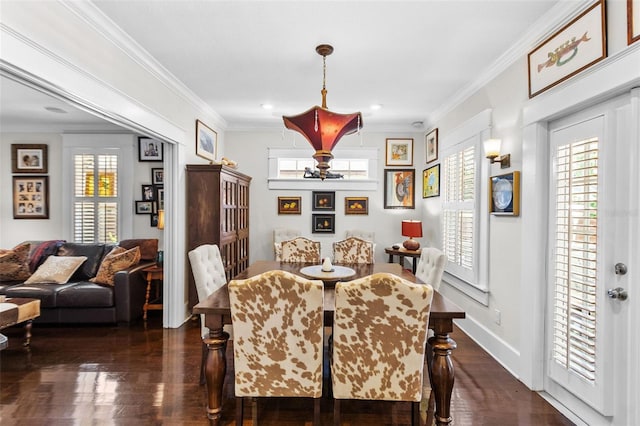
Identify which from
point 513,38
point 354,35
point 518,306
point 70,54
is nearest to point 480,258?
point 518,306

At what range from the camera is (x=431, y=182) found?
15.5 ft

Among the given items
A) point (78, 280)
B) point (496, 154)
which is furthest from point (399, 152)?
point (78, 280)

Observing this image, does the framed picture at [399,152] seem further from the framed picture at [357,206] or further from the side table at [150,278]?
the side table at [150,278]

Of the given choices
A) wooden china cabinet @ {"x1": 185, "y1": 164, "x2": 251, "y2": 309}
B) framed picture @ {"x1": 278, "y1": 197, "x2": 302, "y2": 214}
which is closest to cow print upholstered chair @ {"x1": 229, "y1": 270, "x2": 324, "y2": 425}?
wooden china cabinet @ {"x1": 185, "y1": 164, "x2": 251, "y2": 309}

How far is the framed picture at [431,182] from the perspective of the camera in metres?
4.47

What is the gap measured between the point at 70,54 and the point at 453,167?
12.3ft

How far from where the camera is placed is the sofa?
357 centimetres

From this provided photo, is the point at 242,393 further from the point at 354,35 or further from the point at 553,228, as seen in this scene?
the point at 354,35

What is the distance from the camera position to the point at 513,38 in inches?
98.6

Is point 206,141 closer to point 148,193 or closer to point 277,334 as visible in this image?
point 148,193

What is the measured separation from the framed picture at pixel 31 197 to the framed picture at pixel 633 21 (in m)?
6.48

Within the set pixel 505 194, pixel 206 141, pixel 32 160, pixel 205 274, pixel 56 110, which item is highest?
pixel 56 110

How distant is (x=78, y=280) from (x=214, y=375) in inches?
124

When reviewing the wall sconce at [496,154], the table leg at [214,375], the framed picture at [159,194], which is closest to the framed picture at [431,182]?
the wall sconce at [496,154]
